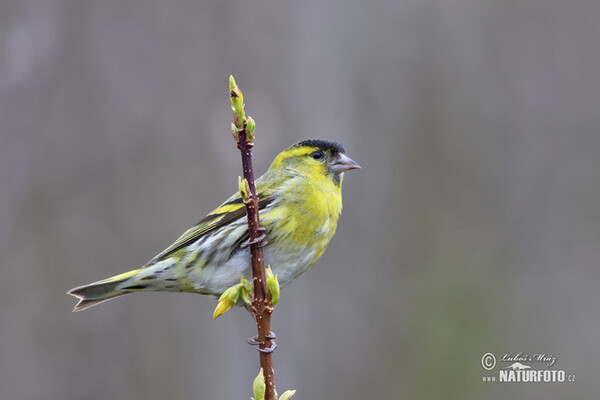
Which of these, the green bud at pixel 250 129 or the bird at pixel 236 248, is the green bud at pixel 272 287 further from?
the bird at pixel 236 248

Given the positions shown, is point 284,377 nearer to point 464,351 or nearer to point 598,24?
point 464,351

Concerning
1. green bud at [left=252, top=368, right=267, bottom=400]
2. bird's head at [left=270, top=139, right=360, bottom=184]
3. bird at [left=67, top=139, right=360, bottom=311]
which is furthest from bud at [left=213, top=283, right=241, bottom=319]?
bird's head at [left=270, top=139, right=360, bottom=184]

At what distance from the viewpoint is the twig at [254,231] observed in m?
2.33

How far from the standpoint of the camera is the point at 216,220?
155 inches

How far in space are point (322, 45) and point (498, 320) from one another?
3.50m

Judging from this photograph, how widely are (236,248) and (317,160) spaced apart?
2.73 ft

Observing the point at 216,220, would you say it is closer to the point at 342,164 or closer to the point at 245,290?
the point at 342,164

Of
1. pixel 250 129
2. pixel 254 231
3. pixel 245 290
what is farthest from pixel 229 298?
pixel 250 129

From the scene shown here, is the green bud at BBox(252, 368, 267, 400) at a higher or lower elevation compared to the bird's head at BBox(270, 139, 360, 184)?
lower

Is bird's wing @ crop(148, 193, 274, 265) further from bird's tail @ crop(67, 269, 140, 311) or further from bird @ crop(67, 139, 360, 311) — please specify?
bird's tail @ crop(67, 269, 140, 311)

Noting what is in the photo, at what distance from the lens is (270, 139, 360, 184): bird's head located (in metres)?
4.25

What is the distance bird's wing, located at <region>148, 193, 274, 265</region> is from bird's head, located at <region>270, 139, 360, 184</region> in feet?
1.34

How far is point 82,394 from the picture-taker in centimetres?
633

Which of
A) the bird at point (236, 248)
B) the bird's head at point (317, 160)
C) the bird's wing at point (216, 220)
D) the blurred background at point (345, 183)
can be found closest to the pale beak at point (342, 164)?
the bird's head at point (317, 160)
